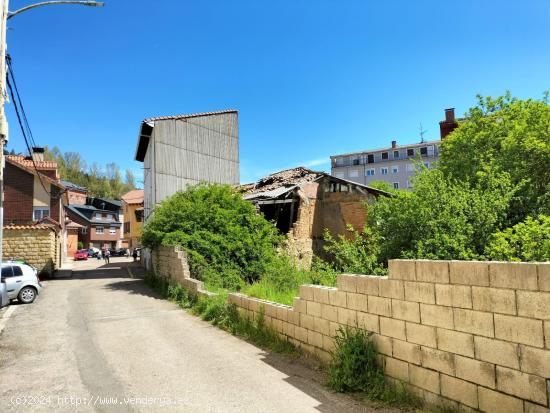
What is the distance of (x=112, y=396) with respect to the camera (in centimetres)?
544

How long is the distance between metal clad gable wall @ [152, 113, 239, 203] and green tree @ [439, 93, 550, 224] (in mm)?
16108

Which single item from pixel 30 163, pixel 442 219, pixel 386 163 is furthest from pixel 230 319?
pixel 386 163

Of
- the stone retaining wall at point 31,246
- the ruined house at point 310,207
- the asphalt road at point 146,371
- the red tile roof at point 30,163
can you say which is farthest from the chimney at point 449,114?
the red tile roof at point 30,163

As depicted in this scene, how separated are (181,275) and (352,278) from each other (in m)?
9.80

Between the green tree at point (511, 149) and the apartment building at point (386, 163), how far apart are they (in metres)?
43.7

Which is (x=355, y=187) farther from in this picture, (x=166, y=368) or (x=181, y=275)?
(x=166, y=368)

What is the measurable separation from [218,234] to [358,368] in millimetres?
10490

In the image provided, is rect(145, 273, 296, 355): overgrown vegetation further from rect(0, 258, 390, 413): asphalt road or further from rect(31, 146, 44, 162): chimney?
rect(31, 146, 44, 162): chimney

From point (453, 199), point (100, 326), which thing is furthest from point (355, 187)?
point (100, 326)

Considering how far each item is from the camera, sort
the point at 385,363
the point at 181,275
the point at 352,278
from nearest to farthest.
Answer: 1. the point at 385,363
2. the point at 352,278
3. the point at 181,275

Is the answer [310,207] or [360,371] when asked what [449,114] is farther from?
[360,371]

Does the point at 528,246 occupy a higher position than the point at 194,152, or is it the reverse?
the point at 194,152

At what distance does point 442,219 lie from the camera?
9719 millimetres

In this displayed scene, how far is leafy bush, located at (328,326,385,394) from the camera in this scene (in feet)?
17.3
